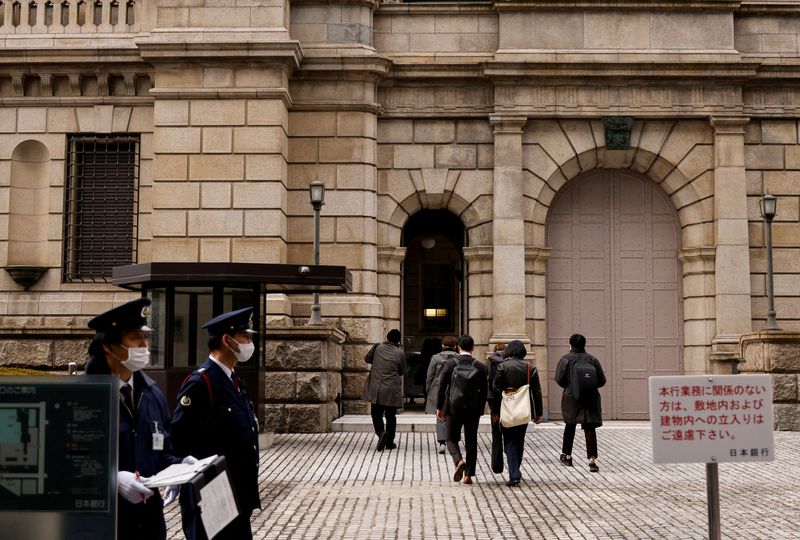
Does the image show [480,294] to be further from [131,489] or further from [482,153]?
[131,489]

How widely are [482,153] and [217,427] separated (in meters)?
16.8

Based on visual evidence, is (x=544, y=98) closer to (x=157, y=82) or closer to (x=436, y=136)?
(x=436, y=136)

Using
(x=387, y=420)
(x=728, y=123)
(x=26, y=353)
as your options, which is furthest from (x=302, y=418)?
(x=728, y=123)

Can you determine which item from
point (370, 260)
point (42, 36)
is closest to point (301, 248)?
point (370, 260)

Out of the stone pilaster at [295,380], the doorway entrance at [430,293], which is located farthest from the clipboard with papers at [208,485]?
the doorway entrance at [430,293]

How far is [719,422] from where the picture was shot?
7.54 m

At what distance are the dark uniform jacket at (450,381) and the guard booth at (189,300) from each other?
10.5 ft

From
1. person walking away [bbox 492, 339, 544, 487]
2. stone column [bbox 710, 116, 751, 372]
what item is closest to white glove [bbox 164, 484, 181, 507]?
person walking away [bbox 492, 339, 544, 487]

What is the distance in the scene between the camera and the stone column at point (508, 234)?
22.2m

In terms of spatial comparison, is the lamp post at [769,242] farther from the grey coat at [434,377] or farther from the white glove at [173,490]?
the white glove at [173,490]

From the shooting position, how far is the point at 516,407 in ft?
44.4

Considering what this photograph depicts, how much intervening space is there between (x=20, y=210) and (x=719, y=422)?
18.1 metres

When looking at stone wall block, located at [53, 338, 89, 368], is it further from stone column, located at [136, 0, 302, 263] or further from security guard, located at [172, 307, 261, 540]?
security guard, located at [172, 307, 261, 540]

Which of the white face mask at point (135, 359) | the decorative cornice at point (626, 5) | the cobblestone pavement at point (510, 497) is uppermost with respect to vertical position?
the decorative cornice at point (626, 5)
